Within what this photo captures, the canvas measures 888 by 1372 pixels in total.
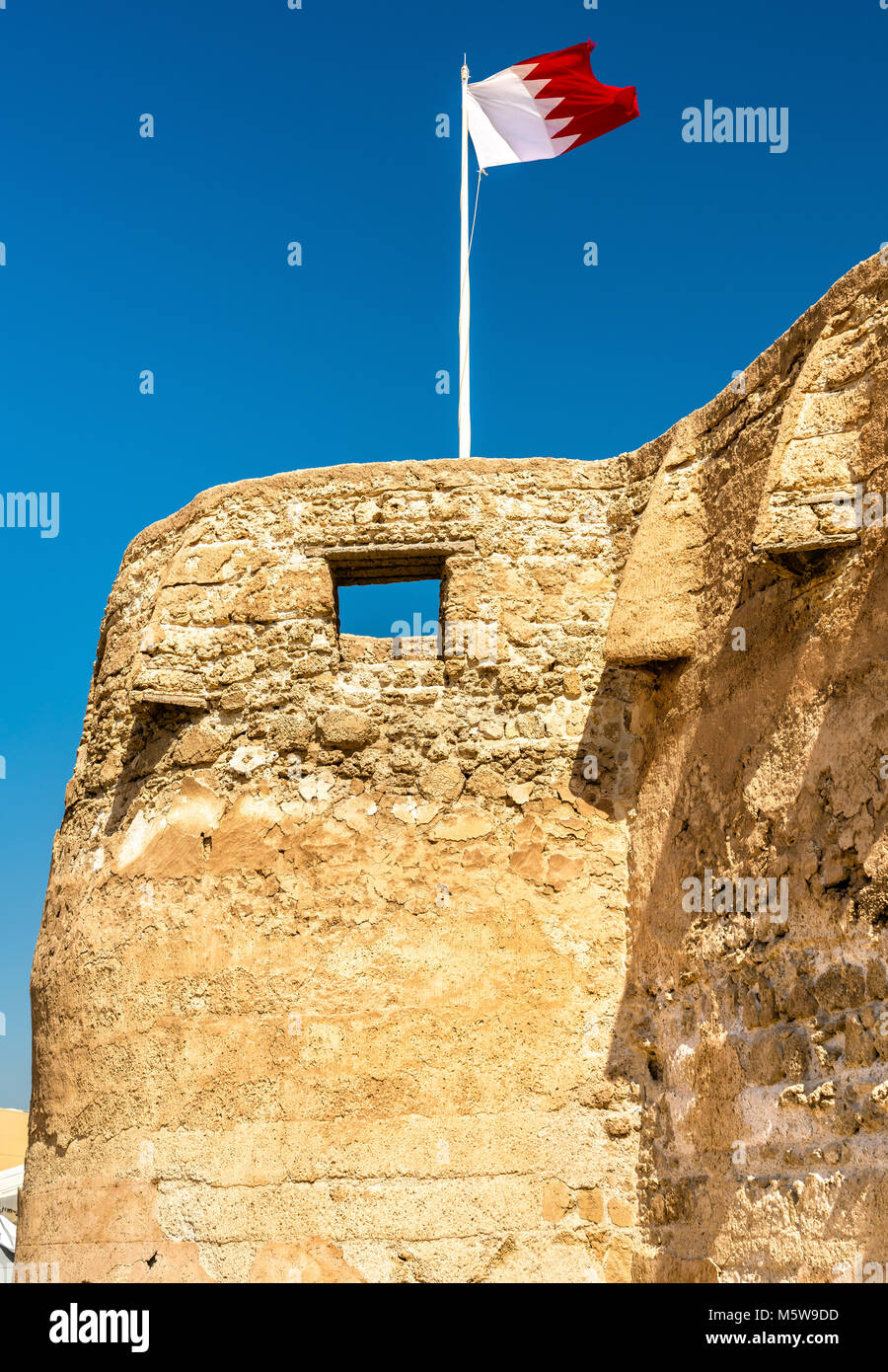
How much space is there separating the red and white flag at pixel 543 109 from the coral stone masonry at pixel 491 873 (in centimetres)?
288

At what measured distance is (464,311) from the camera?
24.2 ft

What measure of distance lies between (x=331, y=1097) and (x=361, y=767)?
1.36 metres

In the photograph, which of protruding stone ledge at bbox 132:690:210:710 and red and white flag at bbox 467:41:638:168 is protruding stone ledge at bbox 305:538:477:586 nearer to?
protruding stone ledge at bbox 132:690:210:710

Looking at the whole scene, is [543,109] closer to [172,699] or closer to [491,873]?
[172,699]

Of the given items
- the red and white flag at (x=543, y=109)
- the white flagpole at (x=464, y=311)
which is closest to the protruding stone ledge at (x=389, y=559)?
the white flagpole at (x=464, y=311)

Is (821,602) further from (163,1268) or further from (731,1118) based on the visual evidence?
(163,1268)

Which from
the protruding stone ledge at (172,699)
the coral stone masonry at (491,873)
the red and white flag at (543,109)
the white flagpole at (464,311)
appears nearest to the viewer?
the coral stone masonry at (491,873)

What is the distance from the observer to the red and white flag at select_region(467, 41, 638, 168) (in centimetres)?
776

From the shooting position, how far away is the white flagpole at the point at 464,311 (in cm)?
688

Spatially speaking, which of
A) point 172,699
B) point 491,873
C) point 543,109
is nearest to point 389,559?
point 172,699

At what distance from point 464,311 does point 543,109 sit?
1514 mm

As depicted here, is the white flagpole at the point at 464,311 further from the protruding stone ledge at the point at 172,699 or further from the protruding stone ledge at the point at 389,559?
the protruding stone ledge at the point at 172,699

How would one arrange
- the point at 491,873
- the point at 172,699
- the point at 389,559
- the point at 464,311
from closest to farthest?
the point at 491,873
the point at 172,699
the point at 389,559
the point at 464,311
